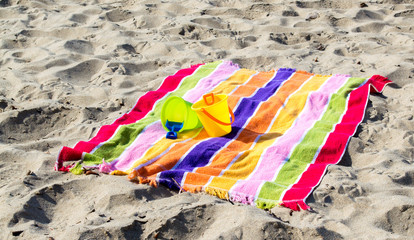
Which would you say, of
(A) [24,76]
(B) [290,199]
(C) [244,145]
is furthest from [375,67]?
(A) [24,76]

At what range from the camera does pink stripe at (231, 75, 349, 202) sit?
8.79 ft

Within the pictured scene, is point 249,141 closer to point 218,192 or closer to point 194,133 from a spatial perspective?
point 194,133

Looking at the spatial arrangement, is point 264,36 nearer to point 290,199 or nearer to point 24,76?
point 24,76

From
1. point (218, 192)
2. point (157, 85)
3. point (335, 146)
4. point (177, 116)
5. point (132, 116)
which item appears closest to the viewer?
point (218, 192)

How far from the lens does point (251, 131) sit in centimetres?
329

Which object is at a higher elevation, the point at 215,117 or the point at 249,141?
the point at 215,117

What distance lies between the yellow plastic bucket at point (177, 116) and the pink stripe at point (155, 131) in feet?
0.23

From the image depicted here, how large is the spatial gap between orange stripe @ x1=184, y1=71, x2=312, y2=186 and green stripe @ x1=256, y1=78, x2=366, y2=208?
1.03 ft

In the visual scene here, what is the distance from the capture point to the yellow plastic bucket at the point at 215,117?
3.10 meters

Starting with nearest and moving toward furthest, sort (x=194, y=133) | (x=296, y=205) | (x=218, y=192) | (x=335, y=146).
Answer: (x=296, y=205) < (x=218, y=192) < (x=335, y=146) < (x=194, y=133)

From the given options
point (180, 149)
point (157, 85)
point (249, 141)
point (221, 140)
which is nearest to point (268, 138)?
point (249, 141)

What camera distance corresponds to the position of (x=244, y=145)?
3.13 m

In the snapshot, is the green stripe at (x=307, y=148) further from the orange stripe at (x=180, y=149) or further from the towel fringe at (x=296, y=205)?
the orange stripe at (x=180, y=149)

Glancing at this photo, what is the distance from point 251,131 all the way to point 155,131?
62 centimetres
